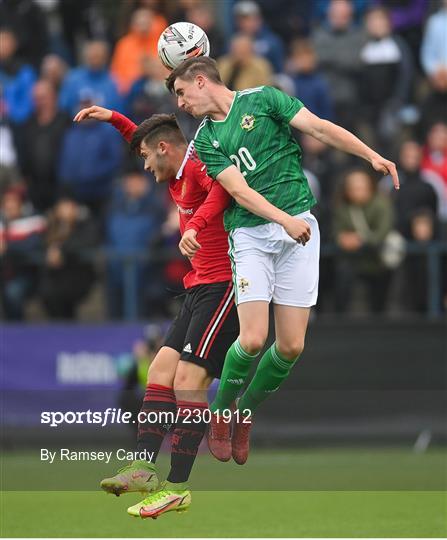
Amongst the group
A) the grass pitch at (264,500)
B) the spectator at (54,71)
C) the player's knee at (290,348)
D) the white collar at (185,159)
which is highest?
the white collar at (185,159)

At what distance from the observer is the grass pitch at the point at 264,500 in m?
10.9

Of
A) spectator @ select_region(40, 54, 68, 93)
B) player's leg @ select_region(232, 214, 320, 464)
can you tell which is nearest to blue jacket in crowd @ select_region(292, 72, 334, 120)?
spectator @ select_region(40, 54, 68, 93)

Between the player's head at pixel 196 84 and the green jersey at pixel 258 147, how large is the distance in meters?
0.16

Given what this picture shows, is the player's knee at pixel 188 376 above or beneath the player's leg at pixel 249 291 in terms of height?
beneath

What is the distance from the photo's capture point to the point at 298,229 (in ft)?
29.5

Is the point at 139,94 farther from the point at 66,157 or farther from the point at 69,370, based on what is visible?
the point at 69,370

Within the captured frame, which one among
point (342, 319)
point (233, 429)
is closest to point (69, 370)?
point (342, 319)

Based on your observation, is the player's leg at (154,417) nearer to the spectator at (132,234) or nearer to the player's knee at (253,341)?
the player's knee at (253,341)

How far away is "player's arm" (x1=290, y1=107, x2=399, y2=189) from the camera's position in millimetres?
9008

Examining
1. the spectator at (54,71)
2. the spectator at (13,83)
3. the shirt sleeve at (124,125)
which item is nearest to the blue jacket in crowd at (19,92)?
the spectator at (13,83)

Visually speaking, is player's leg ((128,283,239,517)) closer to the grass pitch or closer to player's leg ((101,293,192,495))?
player's leg ((101,293,192,495))

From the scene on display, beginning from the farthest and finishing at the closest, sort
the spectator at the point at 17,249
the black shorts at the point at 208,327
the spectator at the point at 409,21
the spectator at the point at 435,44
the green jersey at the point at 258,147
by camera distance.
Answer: the spectator at the point at 409,21
the spectator at the point at 435,44
the spectator at the point at 17,249
the black shorts at the point at 208,327
the green jersey at the point at 258,147

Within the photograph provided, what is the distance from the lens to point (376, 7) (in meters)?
18.3

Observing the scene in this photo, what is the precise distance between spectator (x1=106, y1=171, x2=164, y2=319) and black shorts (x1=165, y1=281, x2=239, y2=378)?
23.4ft
